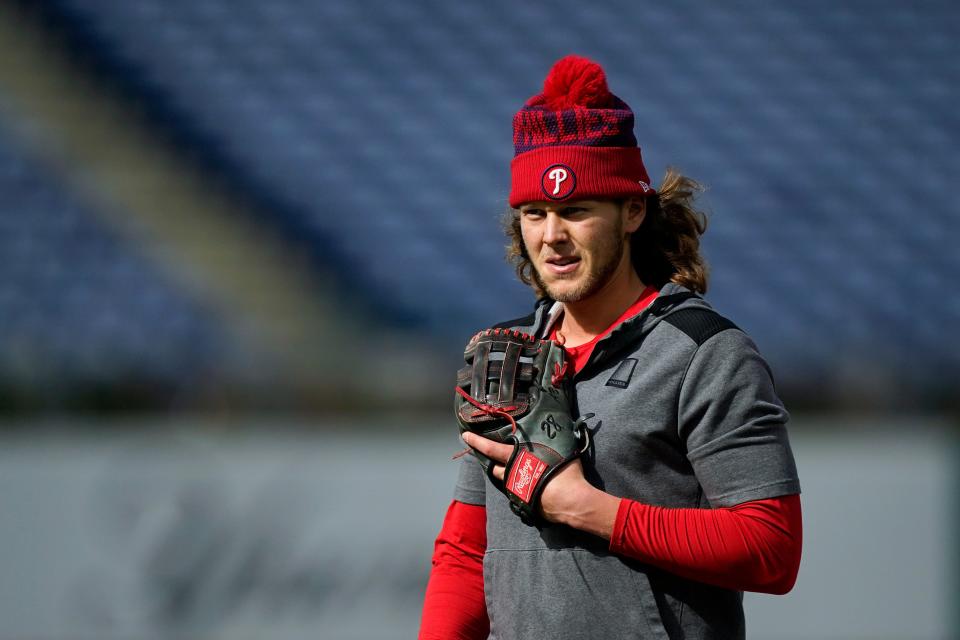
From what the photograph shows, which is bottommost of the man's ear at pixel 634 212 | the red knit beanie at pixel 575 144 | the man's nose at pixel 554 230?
the man's nose at pixel 554 230

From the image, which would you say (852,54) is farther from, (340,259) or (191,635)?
(191,635)

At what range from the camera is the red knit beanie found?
1569 mm

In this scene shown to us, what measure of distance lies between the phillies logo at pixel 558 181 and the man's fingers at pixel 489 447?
342mm

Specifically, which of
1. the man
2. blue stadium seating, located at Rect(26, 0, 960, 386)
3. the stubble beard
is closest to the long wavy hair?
the man

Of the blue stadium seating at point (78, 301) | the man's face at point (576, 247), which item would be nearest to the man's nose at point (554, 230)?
the man's face at point (576, 247)

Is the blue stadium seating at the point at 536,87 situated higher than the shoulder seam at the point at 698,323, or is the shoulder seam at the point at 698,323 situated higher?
the blue stadium seating at the point at 536,87

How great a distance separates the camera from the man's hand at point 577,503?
1416 millimetres

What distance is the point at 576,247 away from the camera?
158cm

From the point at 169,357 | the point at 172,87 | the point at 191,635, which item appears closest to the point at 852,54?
the point at 172,87

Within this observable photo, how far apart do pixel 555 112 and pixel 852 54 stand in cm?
551

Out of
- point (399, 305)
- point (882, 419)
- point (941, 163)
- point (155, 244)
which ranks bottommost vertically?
point (882, 419)

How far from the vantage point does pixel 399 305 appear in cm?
534

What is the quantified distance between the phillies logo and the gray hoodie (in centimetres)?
20

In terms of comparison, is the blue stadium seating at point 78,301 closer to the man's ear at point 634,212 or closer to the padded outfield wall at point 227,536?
the padded outfield wall at point 227,536
